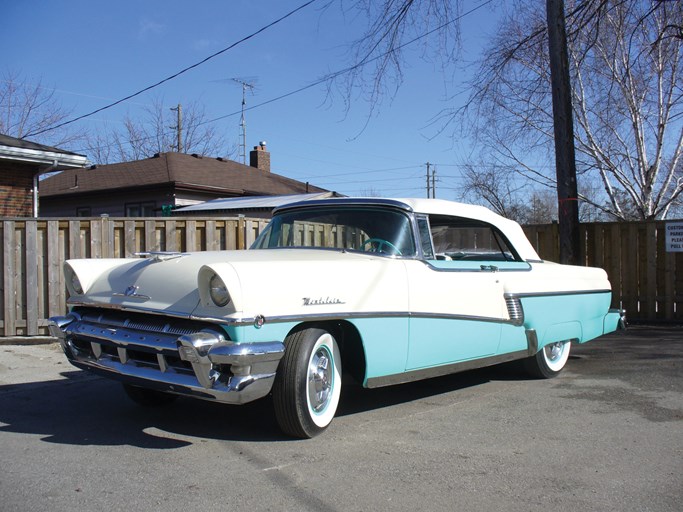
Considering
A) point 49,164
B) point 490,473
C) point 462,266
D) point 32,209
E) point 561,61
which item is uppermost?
point 561,61

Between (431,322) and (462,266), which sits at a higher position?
(462,266)

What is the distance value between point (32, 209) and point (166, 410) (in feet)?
29.0

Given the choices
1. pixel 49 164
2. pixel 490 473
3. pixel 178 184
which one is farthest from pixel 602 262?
pixel 178 184

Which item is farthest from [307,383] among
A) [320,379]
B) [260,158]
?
[260,158]

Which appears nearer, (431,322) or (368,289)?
(368,289)

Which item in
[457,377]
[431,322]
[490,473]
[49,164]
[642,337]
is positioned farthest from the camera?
[49,164]

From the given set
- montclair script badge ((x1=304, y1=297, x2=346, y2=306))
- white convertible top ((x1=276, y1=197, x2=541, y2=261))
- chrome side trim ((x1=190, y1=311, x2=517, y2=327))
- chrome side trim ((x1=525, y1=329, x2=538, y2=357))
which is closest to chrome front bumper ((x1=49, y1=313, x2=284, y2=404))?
chrome side trim ((x1=190, y1=311, x2=517, y2=327))

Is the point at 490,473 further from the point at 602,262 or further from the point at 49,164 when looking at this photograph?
the point at 49,164

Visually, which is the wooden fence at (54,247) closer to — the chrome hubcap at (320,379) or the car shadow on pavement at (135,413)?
the car shadow on pavement at (135,413)

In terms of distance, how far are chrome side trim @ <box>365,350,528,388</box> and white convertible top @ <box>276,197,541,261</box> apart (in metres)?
1.20

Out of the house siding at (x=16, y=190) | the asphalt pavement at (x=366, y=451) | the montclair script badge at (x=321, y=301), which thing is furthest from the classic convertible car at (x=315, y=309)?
the house siding at (x=16, y=190)

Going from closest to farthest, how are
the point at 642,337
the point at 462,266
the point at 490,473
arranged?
the point at 490,473 < the point at 462,266 < the point at 642,337

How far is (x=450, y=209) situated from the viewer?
5980 millimetres

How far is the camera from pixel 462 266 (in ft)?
18.5
